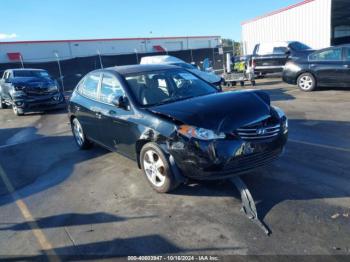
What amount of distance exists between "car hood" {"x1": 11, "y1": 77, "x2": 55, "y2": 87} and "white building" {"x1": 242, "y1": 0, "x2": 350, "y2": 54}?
610 inches

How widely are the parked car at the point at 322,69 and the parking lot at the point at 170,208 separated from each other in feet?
18.4

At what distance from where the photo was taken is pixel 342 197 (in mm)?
4051

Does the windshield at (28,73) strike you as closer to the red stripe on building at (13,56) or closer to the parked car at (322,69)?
the parked car at (322,69)

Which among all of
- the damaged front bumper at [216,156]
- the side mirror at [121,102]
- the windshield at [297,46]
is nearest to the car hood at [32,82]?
the side mirror at [121,102]

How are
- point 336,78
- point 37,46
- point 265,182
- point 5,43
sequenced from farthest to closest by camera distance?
1. point 37,46
2. point 5,43
3. point 336,78
4. point 265,182

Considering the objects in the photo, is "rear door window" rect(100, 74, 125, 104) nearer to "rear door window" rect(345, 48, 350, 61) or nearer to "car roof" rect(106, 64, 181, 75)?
"car roof" rect(106, 64, 181, 75)

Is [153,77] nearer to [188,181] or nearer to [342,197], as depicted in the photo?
[188,181]

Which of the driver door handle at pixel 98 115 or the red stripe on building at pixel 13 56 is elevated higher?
the red stripe on building at pixel 13 56

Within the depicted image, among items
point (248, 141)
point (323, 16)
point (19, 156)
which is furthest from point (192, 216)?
point (323, 16)

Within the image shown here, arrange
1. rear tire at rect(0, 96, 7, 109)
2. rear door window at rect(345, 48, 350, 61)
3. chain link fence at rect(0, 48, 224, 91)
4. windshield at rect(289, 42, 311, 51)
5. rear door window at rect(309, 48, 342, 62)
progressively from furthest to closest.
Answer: chain link fence at rect(0, 48, 224, 91) → windshield at rect(289, 42, 311, 51) → rear tire at rect(0, 96, 7, 109) → rear door window at rect(309, 48, 342, 62) → rear door window at rect(345, 48, 350, 61)

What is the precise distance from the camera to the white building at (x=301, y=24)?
65.3ft

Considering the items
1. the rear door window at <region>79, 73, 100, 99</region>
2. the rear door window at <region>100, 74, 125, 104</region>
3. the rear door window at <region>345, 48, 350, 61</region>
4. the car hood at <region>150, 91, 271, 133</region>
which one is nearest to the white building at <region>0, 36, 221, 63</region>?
→ the rear door window at <region>79, 73, 100, 99</region>

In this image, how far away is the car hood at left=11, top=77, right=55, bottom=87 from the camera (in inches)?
524

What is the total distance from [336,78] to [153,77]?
28.1 feet
